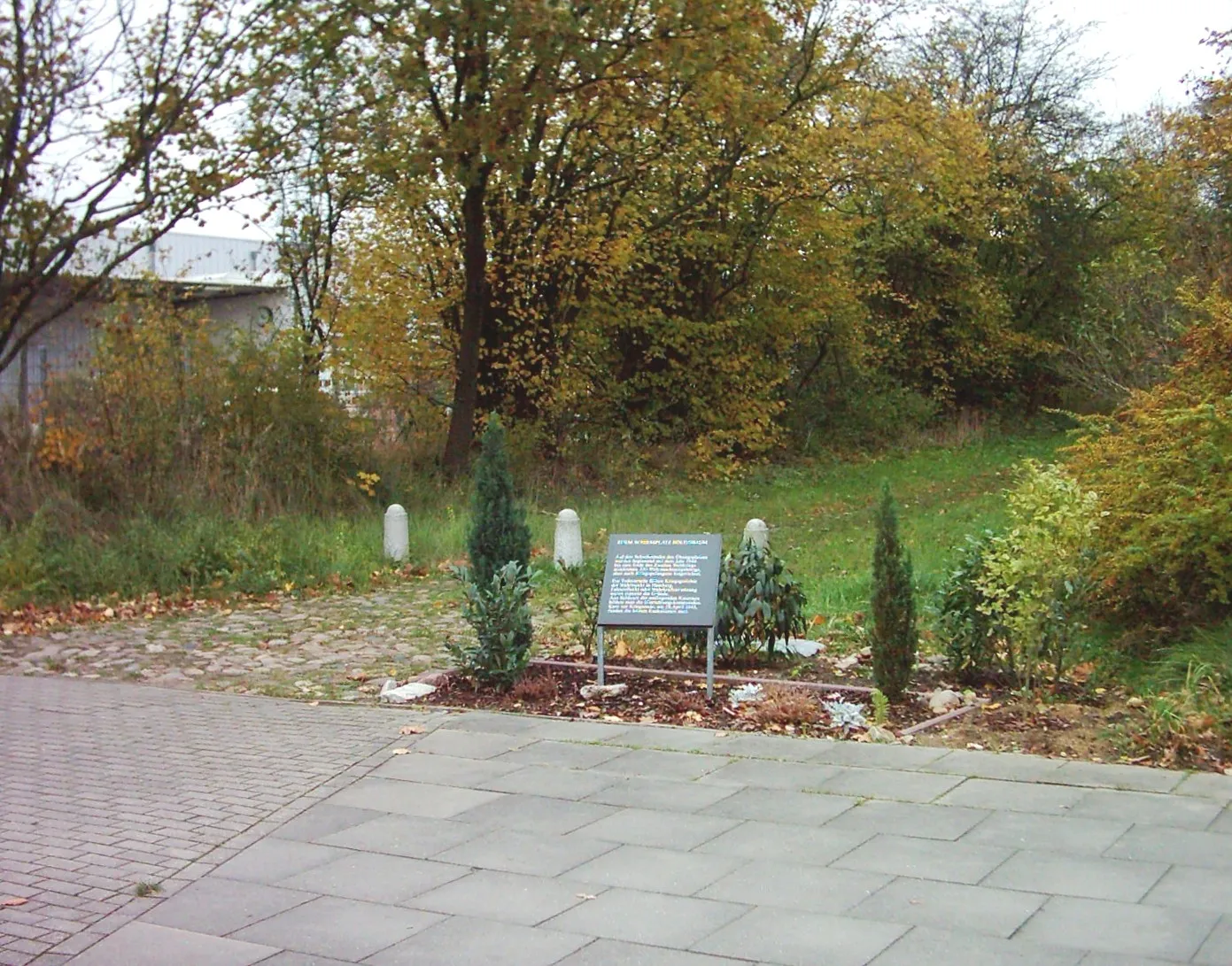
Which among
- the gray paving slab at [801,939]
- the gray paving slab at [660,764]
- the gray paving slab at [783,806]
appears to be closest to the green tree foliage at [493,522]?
the gray paving slab at [660,764]

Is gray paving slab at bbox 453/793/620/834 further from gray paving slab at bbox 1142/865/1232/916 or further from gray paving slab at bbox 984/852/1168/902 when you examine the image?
gray paving slab at bbox 1142/865/1232/916

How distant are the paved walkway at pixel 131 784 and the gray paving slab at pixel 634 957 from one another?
4.43 feet

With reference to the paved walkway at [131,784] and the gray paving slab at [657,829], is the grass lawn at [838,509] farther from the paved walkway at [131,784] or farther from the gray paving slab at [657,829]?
the gray paving slab at [657,829]

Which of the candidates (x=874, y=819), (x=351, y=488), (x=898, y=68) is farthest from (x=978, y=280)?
(x=874, y=819)

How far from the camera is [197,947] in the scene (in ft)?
15.8

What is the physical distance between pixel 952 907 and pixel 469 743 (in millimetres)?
3486

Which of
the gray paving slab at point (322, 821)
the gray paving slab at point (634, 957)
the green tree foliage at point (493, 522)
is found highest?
the green tree foliage at point (493, 522)

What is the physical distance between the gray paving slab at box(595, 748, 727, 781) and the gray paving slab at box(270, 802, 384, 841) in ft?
4.22

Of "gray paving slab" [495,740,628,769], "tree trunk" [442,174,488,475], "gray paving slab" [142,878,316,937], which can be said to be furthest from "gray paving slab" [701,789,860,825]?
"tree trunk" [442,174,488,475]

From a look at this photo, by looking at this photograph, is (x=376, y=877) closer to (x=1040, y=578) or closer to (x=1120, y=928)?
(x=1120, y=928)

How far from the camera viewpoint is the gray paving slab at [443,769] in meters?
6.94

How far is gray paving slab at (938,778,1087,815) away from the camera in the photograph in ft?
19.9

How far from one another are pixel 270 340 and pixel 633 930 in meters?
15.3

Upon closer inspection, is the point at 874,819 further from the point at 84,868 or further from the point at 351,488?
the point at 351,488
